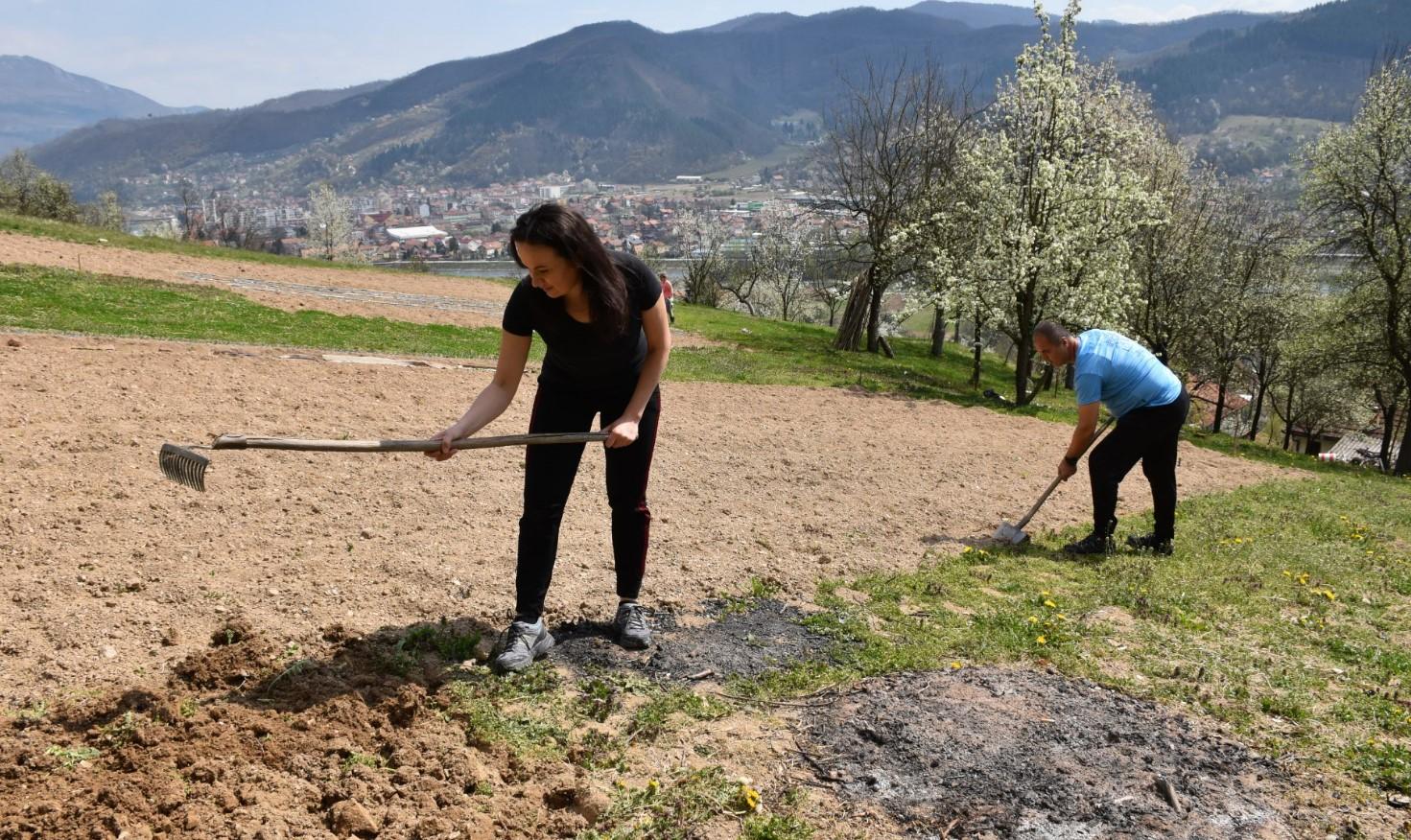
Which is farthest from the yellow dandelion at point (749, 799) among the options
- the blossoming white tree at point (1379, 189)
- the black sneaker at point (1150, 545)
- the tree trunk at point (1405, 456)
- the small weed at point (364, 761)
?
the tree trunk at point (1405, 456)

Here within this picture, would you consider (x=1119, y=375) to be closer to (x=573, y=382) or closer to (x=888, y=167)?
(x=573, y=382)

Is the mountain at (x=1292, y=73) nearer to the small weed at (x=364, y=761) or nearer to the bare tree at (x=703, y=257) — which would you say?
the bare tree at (x=703, y=257)

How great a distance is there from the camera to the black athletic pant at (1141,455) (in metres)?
7.11

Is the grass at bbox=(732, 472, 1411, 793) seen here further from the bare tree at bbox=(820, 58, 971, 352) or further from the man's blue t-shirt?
the bare tree at bbox=(820, 58, 971, 352)

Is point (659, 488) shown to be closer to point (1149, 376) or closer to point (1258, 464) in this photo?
point (1149, 376)

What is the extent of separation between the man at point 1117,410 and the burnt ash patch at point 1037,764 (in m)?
3.10

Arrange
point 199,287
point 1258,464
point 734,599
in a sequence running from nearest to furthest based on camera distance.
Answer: point 734,599 < point 1258,464 < point 199,287

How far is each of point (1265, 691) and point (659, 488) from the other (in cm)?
485

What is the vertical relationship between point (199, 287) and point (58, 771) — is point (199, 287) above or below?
above

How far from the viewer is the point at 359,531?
583cm

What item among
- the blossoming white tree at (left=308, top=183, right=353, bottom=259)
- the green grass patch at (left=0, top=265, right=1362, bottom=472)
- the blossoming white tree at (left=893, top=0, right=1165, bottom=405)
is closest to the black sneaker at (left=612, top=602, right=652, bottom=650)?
the green grass patch at (left=0, top=265, right=1362, bottom=472)

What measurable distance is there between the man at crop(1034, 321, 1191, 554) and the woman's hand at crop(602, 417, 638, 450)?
3.97 metres

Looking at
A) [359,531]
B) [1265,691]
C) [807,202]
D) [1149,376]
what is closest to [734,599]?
[359,531]

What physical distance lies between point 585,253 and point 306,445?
1433 millimetres
